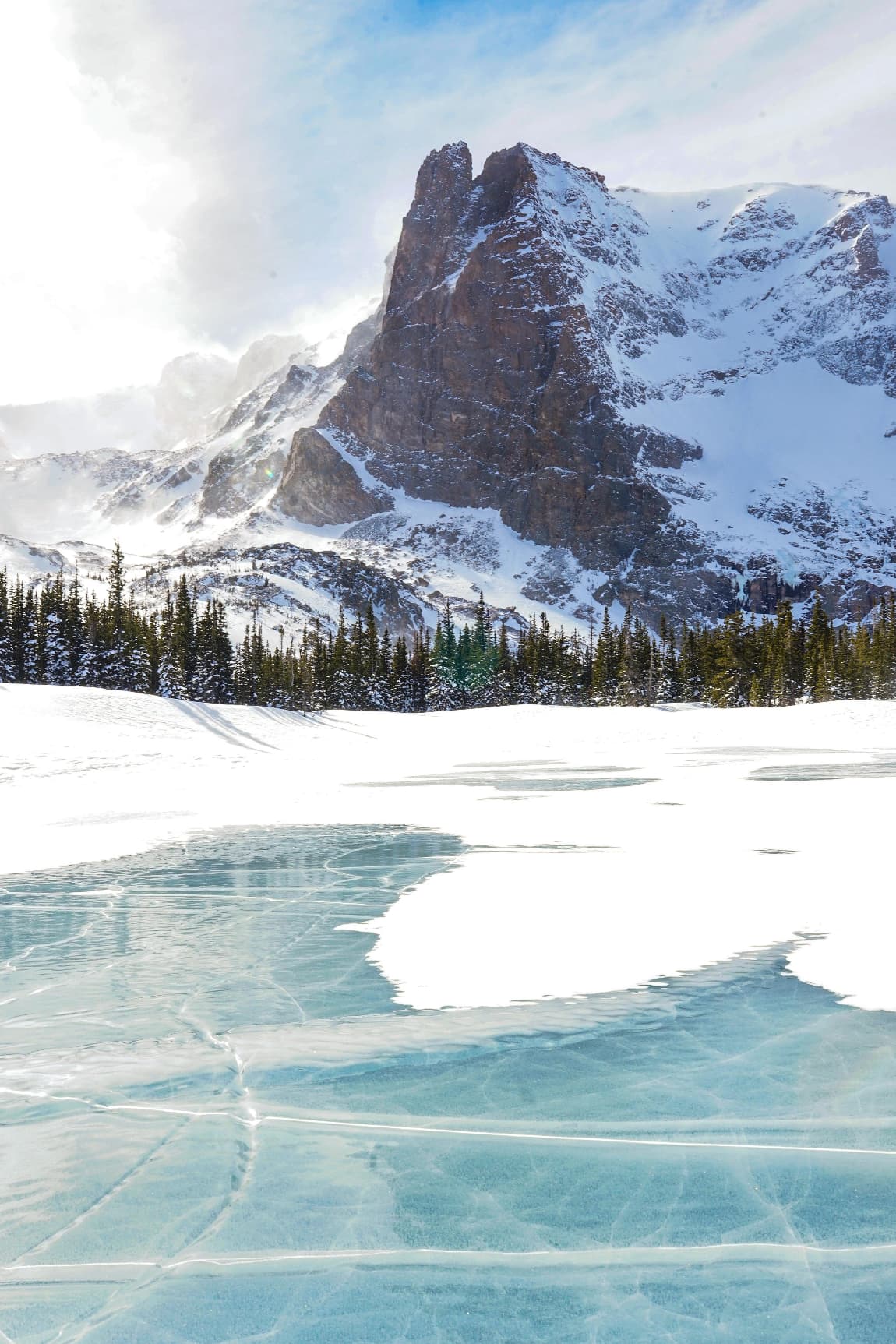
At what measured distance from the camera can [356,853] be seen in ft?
47.7

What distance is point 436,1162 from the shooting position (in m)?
4.54

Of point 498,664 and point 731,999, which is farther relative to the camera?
point 498,664

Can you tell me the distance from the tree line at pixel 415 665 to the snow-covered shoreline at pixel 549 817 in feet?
107

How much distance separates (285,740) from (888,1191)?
39.7 meters

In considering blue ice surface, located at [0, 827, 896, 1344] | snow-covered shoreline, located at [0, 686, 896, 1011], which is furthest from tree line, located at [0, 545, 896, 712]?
blue ice surface, located at [0, 827, 896, 1344]

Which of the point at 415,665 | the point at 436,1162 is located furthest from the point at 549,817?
the point at 415,665

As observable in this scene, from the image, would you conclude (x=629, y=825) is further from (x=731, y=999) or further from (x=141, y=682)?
(x=141, y=682)

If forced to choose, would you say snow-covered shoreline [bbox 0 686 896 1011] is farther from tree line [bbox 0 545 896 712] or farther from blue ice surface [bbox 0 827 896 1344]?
tree line [bbox 0 545 896 712]

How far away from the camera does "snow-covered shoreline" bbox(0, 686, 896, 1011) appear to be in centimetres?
809

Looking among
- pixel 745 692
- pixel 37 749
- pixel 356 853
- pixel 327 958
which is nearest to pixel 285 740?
pixel 37 749

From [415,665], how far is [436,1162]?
10620cm

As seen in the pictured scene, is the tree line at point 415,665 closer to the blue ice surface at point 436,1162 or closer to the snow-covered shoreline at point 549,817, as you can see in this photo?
the snow-covered shoreline at point 549,817

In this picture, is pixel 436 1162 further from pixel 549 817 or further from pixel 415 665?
pixel 415 665

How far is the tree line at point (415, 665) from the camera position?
77.2 meters
